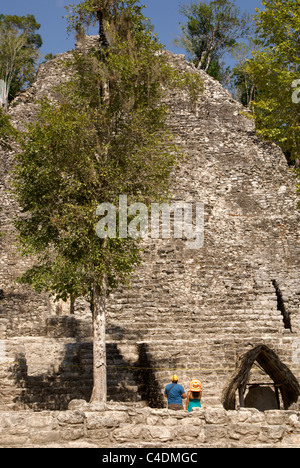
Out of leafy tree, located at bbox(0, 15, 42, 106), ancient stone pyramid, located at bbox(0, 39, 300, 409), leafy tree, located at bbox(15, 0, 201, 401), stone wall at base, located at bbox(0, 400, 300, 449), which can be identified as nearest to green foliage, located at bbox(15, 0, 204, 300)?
leafy tree, located at bbox(15, 0, 201, 401)

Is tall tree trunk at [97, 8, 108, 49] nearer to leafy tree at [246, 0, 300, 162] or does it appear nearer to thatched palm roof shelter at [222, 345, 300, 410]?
leafy tree at [246, 0, 300, 162]

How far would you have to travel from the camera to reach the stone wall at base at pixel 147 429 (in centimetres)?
663

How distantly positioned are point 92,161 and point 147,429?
6.47 meters

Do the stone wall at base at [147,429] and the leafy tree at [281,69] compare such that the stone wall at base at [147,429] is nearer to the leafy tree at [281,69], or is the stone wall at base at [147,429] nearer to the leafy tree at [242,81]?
the leafy tree at [281,69]

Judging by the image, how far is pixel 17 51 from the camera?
1369 inches

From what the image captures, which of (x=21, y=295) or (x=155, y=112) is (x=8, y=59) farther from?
(x=155, y=112)

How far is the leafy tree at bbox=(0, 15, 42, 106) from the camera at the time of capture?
34.8 meters

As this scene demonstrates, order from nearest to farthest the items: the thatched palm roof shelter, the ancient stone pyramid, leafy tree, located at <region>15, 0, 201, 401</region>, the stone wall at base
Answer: the stone wall at base, the thatched palm roof shelter, leafy tree, located at <region>15, 0, 201, 401</region>, the ancient stone pyramid

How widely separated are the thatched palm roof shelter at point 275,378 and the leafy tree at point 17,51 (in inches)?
1076

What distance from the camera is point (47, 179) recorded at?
11703 millimetres

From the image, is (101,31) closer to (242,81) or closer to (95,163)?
(95,163)

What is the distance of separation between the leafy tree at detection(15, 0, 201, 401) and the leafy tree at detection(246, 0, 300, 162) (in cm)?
392

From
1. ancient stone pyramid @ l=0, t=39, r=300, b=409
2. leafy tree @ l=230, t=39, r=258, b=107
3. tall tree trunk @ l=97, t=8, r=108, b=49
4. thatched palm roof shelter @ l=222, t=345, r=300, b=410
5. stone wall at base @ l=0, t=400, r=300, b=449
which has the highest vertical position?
leafy tree @ l=230, t=39, r=258, b=107

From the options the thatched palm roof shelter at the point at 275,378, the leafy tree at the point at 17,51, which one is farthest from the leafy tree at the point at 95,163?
the leafy tree at the point at 17,51
